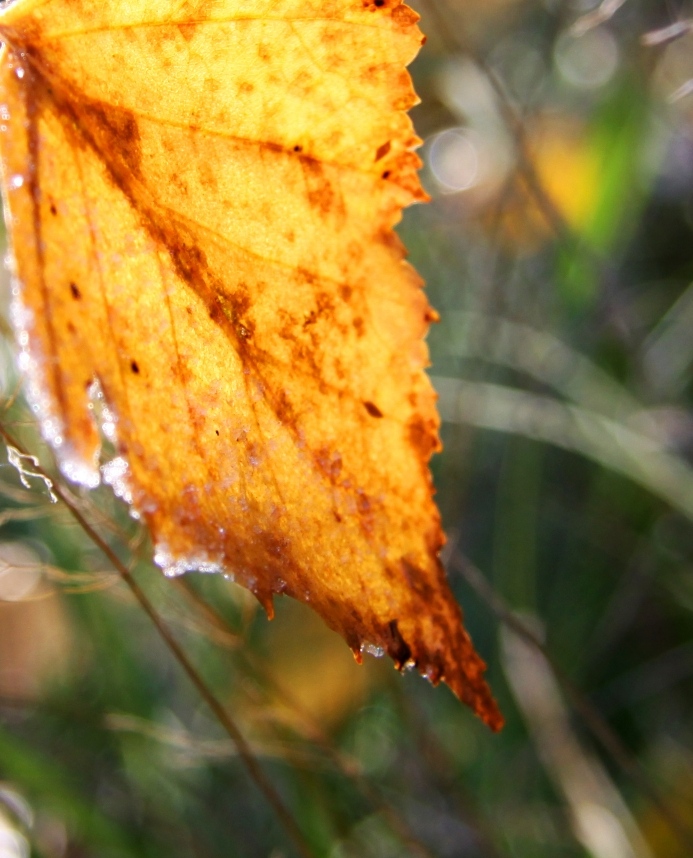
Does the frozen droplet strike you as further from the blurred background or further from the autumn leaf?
the blurred background

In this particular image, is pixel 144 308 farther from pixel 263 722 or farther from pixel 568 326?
pixel 568 326

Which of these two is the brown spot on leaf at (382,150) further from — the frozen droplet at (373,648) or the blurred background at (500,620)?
the blurred background at (500,620)

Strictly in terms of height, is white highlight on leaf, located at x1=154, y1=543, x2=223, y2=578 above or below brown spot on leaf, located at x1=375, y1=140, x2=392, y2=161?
below

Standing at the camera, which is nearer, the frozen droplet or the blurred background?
the frozen droplet

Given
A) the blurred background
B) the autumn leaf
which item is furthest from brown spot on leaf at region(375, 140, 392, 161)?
the blurred background

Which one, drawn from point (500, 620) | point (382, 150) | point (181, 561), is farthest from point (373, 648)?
point (500, 620)

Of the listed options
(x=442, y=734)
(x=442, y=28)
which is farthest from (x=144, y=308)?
(x=442, y=734)

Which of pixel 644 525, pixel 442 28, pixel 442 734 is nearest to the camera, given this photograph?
pixel 442 28
